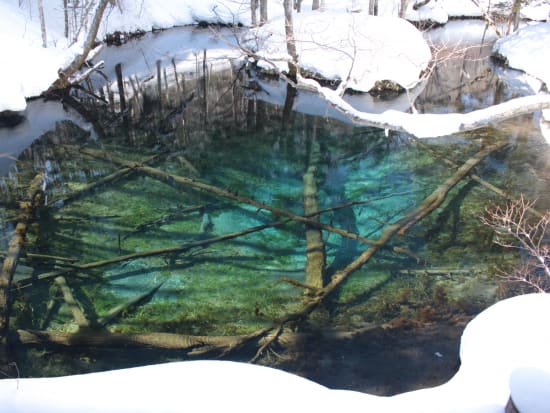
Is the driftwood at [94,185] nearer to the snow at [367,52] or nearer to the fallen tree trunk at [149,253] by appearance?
the fallen tree trunk at [149,253]

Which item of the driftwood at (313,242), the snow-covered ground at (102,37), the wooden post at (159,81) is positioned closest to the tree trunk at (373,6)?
the snow-covered ground at (102,37)

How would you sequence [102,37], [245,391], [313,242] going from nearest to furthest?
[245,391] → [313,242] → [102,37]

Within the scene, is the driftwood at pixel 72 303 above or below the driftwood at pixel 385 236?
below

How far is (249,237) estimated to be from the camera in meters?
7.03

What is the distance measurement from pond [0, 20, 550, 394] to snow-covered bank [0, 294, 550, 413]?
2.85 ft

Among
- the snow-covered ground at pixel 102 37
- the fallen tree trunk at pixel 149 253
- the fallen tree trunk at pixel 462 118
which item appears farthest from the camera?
the snow-covered ground at pixel 102 37

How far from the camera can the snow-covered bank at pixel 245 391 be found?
3.18 meters

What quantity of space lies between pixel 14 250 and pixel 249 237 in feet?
10.5

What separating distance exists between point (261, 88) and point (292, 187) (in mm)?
8314

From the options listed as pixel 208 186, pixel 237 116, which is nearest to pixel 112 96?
pixel 237 116

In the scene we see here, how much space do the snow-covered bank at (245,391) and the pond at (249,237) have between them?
34.1 inches

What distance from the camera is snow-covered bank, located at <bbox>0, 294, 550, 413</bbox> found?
318 centimetres

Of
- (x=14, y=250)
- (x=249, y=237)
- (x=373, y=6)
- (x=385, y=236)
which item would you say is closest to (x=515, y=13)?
(x=373, y=6)

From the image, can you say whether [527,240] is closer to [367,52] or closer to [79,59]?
[367,52]
